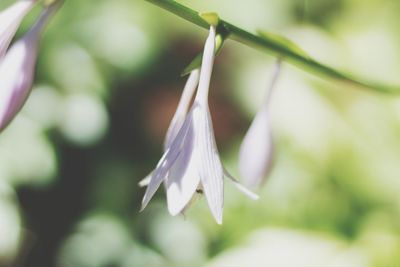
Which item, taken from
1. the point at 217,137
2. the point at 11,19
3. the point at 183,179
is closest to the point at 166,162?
the point at 183,179

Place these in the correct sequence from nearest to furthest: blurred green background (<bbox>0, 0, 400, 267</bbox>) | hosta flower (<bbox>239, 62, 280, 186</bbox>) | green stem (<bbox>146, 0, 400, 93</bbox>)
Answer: green stem (<bbox>146, 0, 400, 93</bbox>) < hosta flower (<bbox>239, 62, 280, 186</bbox>) < blurred green background (<bbox>0, 0, 400, 267</bbox>)

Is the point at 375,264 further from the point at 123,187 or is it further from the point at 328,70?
the point at 328,70

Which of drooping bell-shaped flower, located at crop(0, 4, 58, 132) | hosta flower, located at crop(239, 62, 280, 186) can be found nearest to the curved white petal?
hosta flower, located at crop(239, 62, 280, 186)

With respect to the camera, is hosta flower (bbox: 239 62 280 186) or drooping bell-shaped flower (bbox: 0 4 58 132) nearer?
drooping bell-shaped flower (bbox: 0 4 58 132)

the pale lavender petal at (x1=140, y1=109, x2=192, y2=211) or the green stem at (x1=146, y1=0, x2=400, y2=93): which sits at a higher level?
the green stem at (x1=146, y1=0, x2=400, y2=93)

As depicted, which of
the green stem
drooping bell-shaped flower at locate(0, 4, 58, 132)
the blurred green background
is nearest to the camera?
drooping bell-shaped flower at locate(0, 4, 58, 132)

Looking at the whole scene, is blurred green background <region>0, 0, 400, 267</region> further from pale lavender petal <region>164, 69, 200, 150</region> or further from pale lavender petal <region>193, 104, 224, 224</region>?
pale lavender petal <region>193, 104, 224, 224</region>

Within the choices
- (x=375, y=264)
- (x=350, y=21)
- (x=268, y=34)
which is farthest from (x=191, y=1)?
(x=268, y=34)

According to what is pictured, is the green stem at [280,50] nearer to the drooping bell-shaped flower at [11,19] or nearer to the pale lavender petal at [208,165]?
the pale lavender petal at [208,165]
